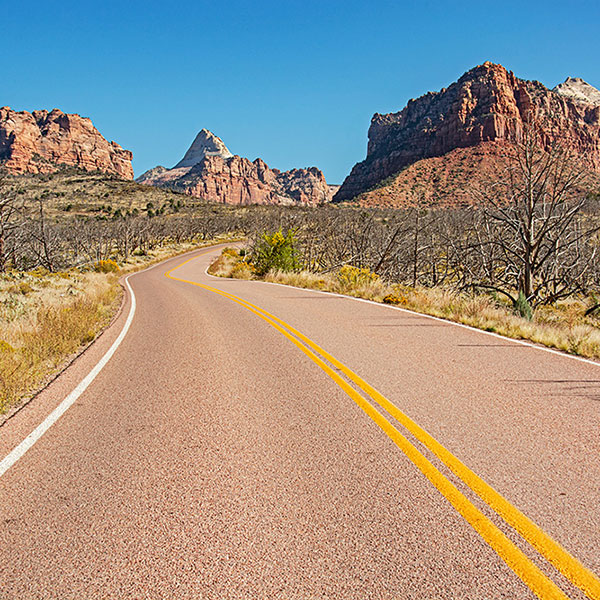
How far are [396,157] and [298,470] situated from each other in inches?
5337

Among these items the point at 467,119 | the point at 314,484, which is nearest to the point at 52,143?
the point at 467,119

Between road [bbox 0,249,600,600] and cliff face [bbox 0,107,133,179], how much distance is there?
139958 mm

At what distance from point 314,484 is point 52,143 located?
17006cm

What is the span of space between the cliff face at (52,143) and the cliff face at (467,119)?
278 feet

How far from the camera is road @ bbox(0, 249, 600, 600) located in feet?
6.64

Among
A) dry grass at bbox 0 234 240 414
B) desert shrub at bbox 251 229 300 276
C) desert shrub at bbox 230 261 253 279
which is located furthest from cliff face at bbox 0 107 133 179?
dry grass at bbox 0 234 240 414

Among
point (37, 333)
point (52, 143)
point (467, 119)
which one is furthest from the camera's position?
point (52, 143)

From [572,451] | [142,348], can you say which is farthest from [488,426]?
[142,348]

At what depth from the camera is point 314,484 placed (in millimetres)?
2807

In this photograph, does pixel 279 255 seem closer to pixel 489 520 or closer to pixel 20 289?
pixel 20 289

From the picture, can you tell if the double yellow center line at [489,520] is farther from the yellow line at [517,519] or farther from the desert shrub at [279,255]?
the desert shrub at [279,255]

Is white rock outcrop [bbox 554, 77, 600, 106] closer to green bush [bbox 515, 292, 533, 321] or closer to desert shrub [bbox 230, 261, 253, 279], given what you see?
desert shrub [bbox 230, 261, 253, 279]

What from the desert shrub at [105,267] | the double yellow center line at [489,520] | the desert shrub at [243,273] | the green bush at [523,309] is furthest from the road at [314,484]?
the desert shrub at [105,267]

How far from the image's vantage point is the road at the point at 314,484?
2.02 m
